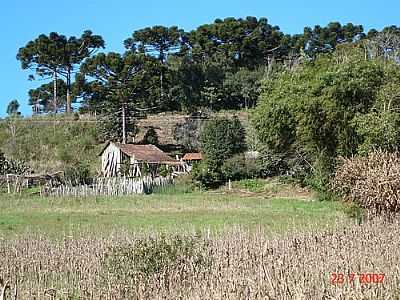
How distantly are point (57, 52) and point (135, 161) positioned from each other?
14694 mm

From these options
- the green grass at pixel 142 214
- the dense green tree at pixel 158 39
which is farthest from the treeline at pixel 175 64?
the green grass at pixel 142 214

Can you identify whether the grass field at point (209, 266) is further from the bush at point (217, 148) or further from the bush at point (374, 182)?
the bush at point (217, 148)

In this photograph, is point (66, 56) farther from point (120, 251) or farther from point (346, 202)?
point (120, 251)

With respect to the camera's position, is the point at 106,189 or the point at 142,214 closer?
the point at 142,214

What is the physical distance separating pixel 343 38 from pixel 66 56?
3354 cm

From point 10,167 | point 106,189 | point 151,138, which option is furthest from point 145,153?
point 106,189

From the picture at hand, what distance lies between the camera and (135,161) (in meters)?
46.4

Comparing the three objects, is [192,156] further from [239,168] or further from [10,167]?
[10,167]

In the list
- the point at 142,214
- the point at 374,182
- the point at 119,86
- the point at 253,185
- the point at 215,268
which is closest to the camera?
the point at 215,268

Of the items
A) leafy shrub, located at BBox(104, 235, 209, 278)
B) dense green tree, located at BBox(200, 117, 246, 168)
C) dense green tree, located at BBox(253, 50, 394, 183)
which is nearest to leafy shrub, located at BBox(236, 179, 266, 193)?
dense green tree, located at BBox(200, 117, 246, 168)

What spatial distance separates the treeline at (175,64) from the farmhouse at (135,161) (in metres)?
5.14

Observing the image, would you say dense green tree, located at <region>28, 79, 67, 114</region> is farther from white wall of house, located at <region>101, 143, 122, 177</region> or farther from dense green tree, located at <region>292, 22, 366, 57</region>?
dense green tree, located at <region>292, 22, 366, 57</region>
